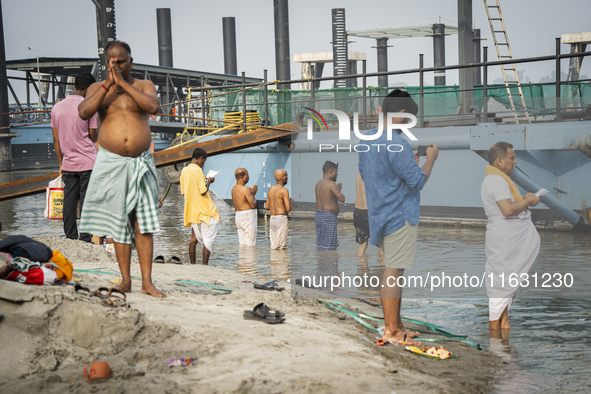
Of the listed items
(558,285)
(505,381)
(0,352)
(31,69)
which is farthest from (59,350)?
(31,69)

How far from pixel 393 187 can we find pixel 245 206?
18.2 feet

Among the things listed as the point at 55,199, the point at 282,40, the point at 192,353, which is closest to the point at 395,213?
the point at 192,353

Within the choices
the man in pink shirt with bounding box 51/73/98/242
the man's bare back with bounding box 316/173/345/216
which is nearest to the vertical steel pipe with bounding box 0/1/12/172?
the man in pink shirt with bounding box 51/73/98/242

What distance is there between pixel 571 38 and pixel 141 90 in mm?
14478

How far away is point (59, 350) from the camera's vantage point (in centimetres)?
317

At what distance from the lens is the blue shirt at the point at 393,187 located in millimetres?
4070

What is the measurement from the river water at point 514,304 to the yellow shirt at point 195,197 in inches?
35.8

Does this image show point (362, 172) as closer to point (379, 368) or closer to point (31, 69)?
point (379, 368)

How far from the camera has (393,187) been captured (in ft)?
13.6

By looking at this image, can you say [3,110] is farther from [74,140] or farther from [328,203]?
[328,203]

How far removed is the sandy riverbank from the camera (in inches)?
115

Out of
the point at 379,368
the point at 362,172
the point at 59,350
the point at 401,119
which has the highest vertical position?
the point at 401,119

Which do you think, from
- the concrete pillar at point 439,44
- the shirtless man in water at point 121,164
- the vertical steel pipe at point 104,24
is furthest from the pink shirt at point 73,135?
the concrete pillar at point 439,44

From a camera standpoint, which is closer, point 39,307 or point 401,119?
point 39,307
